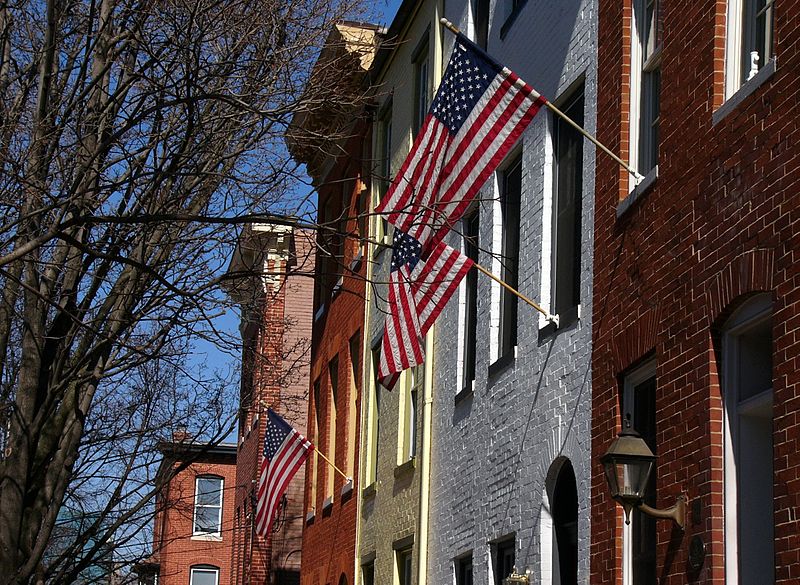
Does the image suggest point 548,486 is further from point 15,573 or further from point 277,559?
point 277,559

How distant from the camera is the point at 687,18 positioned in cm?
1030

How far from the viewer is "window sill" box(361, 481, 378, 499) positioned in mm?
20656

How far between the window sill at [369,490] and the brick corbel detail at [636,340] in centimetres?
988

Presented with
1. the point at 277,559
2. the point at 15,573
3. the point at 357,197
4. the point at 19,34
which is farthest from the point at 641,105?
the point at 277,559

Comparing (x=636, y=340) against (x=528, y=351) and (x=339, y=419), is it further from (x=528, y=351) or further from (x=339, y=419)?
(x=339, y=419)

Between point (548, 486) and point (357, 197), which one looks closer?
point (548, 486)

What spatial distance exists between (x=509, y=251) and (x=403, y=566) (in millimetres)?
5724

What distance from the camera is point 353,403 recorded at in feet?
75.8

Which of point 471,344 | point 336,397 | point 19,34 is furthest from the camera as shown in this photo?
Result: point 336,397

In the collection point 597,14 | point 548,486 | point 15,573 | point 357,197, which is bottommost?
point 15,573

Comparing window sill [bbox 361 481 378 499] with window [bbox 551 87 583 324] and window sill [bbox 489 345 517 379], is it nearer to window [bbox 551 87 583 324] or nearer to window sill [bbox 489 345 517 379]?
window sill [bbox 489 345 517 379]

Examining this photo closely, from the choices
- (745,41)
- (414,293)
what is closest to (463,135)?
(414,293)

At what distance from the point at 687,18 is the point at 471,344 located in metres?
6.70

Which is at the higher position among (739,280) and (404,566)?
(739,280)
